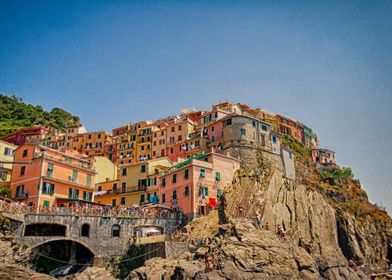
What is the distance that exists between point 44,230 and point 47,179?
21.9ft

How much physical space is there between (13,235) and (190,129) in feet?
131

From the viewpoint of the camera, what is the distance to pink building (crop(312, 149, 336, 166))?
89.8m

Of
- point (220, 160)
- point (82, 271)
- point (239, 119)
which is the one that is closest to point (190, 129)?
point (239, 119)

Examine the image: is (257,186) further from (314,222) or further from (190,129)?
(190,129)

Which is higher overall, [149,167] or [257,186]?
[149,167]

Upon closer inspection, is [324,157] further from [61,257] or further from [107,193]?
[61,257]

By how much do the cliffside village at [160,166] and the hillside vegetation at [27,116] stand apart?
3751cm

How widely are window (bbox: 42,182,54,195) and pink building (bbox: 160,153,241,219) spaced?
14.4m

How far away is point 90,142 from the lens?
99000mm

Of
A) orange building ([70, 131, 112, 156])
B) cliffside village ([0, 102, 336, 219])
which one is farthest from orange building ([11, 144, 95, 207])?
orange building ([70, 131, 112, 156])

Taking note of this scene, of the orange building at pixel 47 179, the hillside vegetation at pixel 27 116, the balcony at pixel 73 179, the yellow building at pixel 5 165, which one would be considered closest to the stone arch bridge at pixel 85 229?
the orange building at pixel 47 179

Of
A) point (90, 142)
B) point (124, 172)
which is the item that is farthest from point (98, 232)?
point (90, 142)

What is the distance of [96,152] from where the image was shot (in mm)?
96688

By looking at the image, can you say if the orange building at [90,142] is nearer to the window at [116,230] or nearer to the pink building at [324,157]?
the pink building at [324,157]
